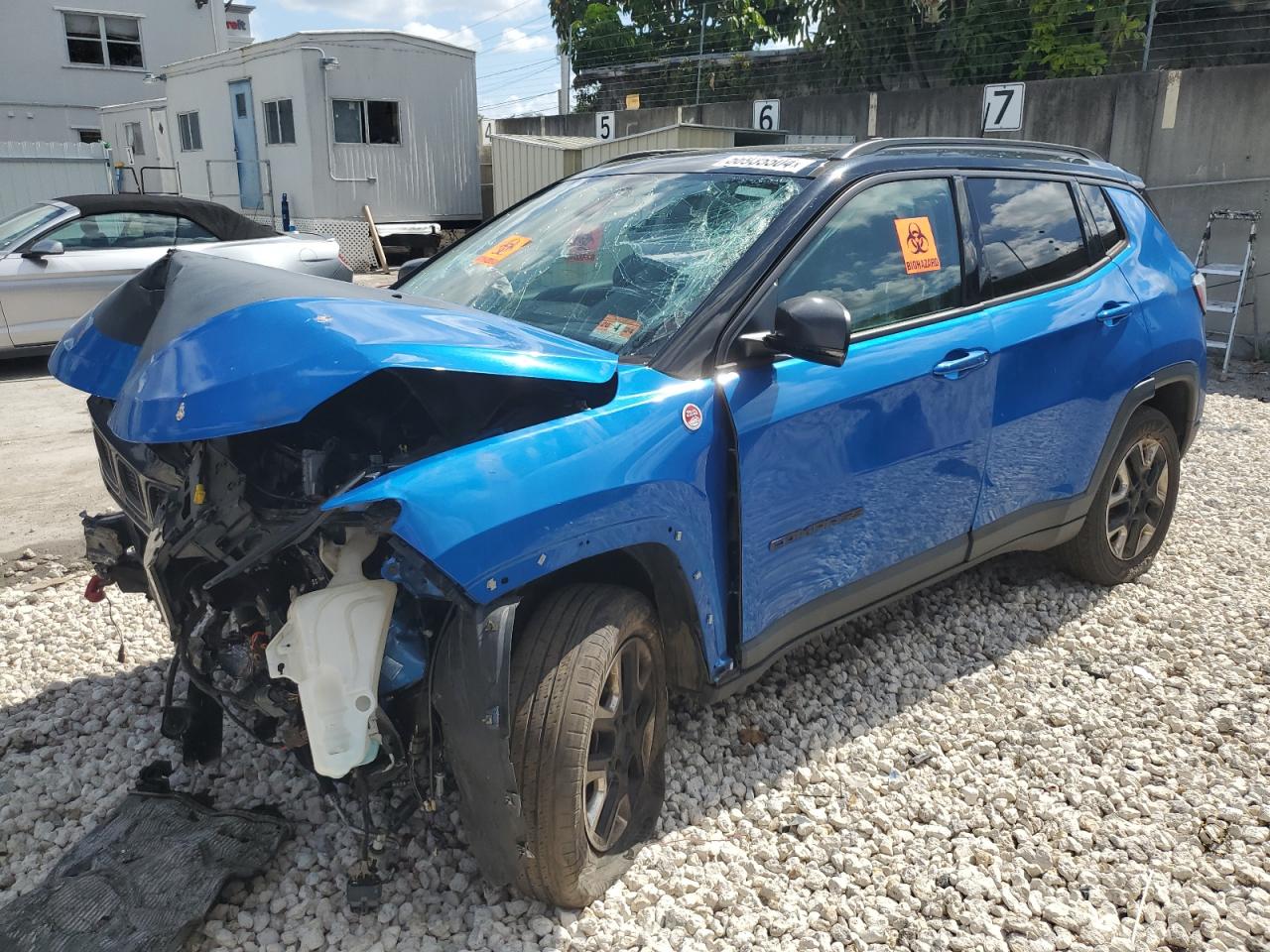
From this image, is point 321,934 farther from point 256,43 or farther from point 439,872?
point 256,43

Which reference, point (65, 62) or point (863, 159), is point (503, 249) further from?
point (65, 62)

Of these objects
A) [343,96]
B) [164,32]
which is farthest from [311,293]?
[164,32]

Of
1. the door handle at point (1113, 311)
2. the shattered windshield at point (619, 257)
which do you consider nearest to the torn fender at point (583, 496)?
the shattered windshield at point (619, 257)

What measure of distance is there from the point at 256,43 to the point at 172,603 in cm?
1675

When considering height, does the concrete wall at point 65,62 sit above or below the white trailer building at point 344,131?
above

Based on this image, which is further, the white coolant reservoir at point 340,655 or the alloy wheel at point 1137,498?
the alloy wheel at point 1137,498

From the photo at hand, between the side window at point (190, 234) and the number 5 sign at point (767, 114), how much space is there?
724 centimetres

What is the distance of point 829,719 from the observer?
3.32 m

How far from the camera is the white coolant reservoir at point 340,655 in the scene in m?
2.10

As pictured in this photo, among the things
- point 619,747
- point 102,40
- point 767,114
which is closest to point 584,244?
point 619,747

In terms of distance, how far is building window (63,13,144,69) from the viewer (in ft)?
78.3

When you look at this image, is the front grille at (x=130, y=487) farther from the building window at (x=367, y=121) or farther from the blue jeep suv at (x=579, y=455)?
the building window at (x=367, y=121)

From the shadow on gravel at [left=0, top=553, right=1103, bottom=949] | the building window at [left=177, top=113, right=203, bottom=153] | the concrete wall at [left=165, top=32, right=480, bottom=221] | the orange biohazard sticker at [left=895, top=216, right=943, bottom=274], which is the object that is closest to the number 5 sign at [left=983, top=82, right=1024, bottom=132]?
the shadow on gravel at [left=0, top=553, right=1103, bottom=949]

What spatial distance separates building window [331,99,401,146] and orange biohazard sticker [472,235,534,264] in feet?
46.7
